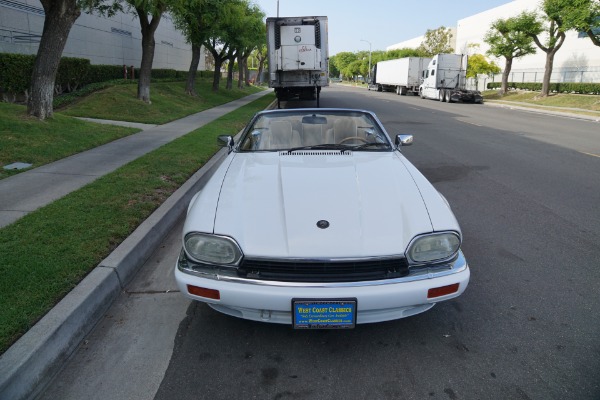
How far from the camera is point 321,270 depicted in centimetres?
262

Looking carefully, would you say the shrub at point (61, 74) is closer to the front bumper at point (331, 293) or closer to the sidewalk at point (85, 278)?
the sidewalk at point (85, 278)

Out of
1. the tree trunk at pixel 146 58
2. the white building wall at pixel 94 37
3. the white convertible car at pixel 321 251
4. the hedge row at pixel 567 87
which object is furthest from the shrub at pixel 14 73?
the hedge row at pixel 567 87

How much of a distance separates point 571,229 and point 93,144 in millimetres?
8781

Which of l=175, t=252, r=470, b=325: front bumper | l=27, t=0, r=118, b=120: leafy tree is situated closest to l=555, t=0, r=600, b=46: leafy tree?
l=27, t=0, r=118, b=120: leafy tree

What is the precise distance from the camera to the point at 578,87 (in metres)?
33.0

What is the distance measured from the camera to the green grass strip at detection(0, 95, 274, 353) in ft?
9.95

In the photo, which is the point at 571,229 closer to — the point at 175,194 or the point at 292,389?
the point at 292,389

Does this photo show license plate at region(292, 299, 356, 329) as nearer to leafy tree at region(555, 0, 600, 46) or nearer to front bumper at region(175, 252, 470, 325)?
front bumper at region(175, 252, 470, 325)

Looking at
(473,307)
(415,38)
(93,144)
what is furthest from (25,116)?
(415,38)

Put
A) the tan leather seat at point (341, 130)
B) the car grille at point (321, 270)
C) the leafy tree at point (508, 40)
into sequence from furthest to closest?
the leafy tree at point (508, 40) < the tan leather seat at point (341, 130) < the car grille at point (321, 270)

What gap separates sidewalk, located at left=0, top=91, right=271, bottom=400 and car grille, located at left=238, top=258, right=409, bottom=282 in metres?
1.23

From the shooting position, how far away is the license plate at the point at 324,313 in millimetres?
2508

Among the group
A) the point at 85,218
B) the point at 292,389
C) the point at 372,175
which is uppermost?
the point at 372,175

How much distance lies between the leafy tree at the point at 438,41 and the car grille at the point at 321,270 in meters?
68.5
